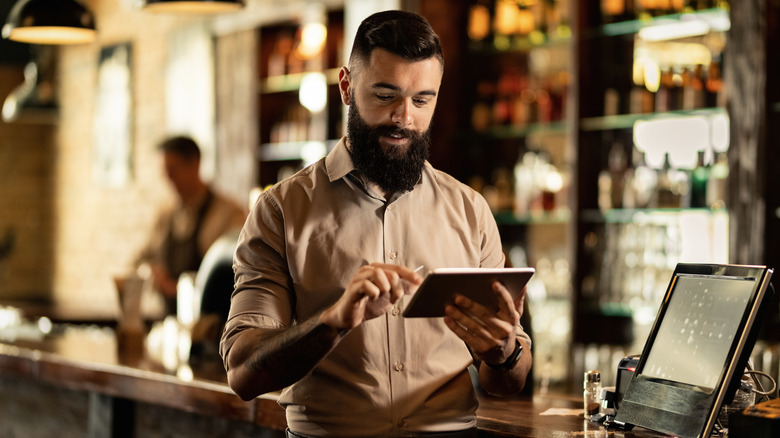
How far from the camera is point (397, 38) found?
6.08 ft

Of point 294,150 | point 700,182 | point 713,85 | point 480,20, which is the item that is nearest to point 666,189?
point 700,182

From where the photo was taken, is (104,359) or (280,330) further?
(104,359)

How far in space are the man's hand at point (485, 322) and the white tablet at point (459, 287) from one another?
13mm

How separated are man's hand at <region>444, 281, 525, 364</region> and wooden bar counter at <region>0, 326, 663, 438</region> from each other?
31 cm

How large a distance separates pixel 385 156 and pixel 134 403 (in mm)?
1911

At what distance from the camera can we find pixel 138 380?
319 centimetres

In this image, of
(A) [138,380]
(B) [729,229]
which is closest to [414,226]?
(A) [138,380]

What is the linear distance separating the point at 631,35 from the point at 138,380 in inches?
111

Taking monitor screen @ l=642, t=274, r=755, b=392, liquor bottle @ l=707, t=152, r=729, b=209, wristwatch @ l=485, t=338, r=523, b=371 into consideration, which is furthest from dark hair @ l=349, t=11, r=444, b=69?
liquor bottle @ l=707, t=152, r=729, b=209

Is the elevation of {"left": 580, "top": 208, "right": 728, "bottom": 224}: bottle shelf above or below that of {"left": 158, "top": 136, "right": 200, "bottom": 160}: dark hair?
below

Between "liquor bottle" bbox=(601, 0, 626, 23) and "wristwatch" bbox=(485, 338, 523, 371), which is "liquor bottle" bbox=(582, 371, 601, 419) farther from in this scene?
"liquor bottle" bbox=(601, 0, 626, 23)

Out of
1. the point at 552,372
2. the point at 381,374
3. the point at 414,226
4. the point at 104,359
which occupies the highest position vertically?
the point at 414,226

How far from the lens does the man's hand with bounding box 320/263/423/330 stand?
1.65 metres

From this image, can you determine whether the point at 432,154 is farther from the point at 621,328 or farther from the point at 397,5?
the point at 621,328
